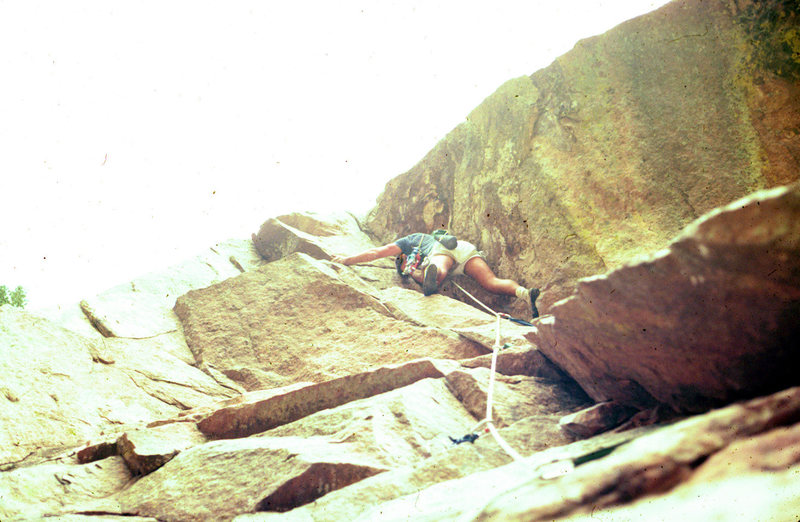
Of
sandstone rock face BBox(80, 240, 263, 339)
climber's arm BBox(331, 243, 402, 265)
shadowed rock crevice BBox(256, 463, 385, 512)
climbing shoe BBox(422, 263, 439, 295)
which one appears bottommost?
shadowed rock crevice BBox(256, 463, 385, 512)

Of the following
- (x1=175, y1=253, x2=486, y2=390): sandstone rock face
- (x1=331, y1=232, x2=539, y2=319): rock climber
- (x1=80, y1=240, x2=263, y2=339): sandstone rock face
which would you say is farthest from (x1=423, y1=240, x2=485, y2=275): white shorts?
(x1=80, y1=240, x2=263, y2=339): sandstone rock face

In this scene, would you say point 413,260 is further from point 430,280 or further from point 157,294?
point 157,294

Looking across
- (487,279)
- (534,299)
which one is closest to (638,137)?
(534,299)

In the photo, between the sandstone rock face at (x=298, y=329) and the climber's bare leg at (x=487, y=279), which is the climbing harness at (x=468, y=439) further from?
the climber's bare leg at (x=487, y=279)

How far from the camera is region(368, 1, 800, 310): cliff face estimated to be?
11.9 ft

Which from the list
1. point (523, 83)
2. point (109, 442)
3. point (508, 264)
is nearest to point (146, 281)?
point (109, 442)

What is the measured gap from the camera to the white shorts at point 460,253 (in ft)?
18.9

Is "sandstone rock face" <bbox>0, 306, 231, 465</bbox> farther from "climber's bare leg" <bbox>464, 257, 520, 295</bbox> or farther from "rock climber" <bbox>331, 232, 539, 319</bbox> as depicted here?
"climber's bare leg" <bbox>464, 257, 520, 295</bbox>

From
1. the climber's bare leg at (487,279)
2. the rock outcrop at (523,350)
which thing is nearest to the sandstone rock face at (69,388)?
the rock outcrop at (523,350)

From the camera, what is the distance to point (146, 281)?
6.33 m

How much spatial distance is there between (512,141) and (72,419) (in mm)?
Answer: 5221

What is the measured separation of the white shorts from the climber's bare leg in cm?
6

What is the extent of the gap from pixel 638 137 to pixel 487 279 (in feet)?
7.29

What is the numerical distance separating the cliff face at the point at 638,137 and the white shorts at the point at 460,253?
8.6 inches
